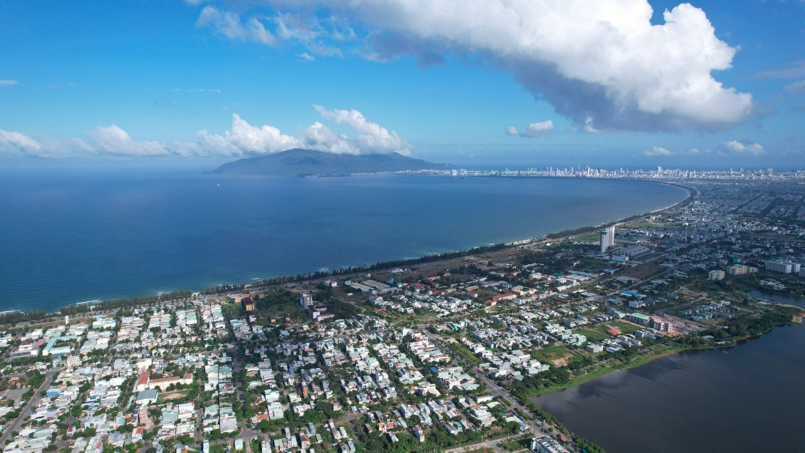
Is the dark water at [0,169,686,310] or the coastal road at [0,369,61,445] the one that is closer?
the coastal road at [0,369,61,445]

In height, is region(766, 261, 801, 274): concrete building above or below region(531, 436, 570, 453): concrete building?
above

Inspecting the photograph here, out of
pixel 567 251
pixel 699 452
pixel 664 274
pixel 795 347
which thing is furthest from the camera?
pixel 567 251

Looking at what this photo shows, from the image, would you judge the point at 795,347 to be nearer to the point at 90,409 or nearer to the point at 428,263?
the point at 428,263

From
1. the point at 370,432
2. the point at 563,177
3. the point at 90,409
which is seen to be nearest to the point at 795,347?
the point at 370,432

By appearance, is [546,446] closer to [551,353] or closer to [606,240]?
[551,353]

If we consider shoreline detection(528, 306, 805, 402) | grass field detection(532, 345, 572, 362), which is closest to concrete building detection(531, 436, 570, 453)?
shoreline detection(528, 306, 805, 402)

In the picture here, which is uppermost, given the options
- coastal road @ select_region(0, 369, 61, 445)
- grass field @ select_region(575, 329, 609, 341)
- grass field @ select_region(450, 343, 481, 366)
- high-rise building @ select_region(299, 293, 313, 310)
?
high-rise building @ select_region(299, 293, 313, 310)

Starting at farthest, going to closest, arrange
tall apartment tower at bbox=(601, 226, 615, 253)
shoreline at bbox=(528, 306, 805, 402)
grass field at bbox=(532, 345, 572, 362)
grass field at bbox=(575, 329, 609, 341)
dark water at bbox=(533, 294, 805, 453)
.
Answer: tall apartment tower at bbox=(601, 226, 615, 253) < grass field at bbox=(575, 329, 609, 341) < grass field at bbox=(532, 345, 572, 362) < shoreline at bbox=(528, 306, 805, 402) < dark water at bbox=(533, 294, 805, 453)

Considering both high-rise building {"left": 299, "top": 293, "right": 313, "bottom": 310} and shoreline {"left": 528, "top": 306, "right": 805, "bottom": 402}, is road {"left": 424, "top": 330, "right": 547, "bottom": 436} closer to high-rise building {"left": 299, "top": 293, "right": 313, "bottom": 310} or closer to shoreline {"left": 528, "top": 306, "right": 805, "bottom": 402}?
shoreline {"left": 528, "top": 306, "right": 805, "bottom": 402}
